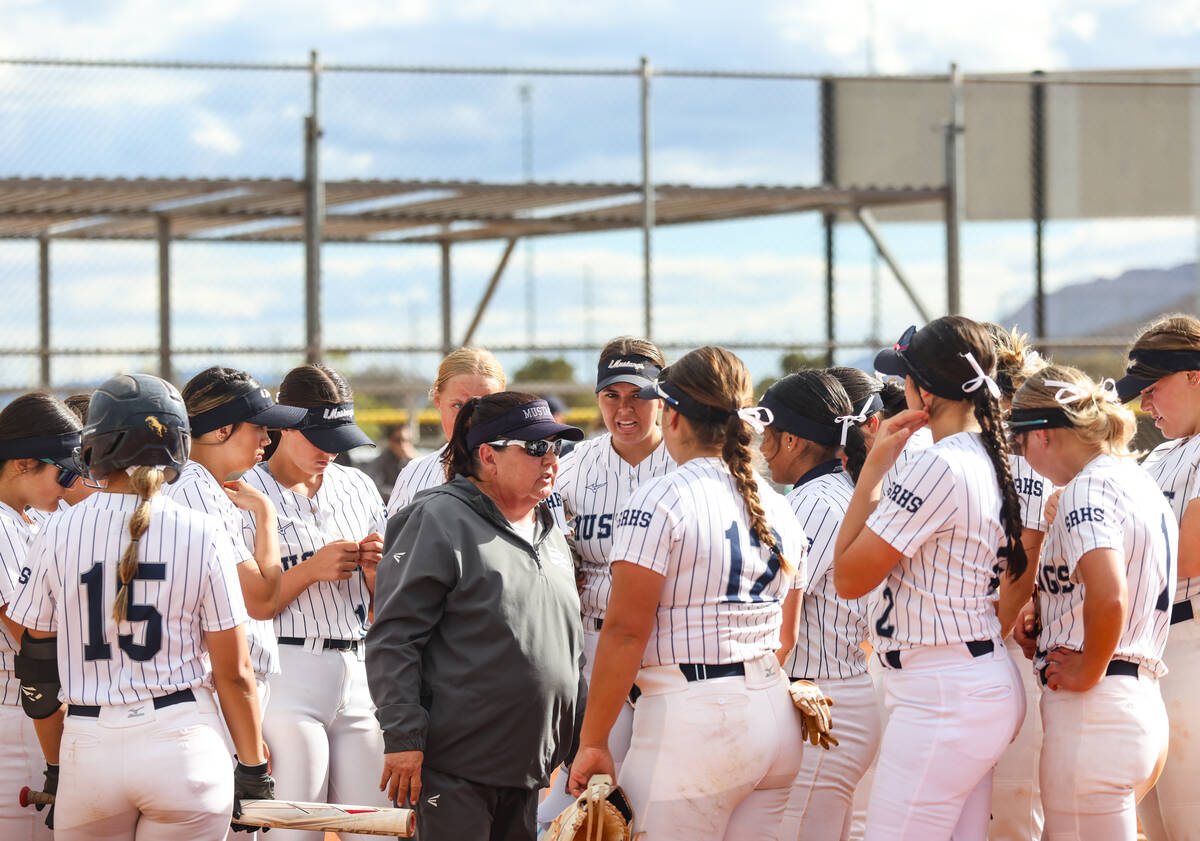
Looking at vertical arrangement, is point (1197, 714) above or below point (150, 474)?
below

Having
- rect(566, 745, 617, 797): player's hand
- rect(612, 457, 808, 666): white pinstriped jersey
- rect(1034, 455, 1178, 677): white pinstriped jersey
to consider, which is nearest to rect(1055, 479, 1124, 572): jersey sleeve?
rect(1034, 455, 1178, 677): white pinstriped jersey

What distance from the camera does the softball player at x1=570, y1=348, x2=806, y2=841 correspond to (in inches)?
123

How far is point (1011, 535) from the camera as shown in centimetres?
341

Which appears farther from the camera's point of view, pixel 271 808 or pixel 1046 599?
pixel 1046 599

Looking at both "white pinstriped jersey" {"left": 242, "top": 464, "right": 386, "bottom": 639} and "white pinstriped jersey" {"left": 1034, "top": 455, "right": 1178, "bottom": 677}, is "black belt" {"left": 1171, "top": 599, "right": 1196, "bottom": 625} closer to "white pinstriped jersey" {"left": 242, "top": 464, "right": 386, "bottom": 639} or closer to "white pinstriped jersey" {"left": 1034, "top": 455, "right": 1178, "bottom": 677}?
"white pinstriped jersey" {"left": 1034, "top": 455, "right": 1178, "bottom": 677}

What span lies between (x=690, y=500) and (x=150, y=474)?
134 centimetres

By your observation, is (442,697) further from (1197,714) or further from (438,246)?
(438,246)

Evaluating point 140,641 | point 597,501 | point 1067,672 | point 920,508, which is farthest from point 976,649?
point 140,641

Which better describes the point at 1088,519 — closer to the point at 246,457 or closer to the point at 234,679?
the point at 234,679

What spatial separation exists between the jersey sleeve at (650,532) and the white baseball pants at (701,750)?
1.00 feet

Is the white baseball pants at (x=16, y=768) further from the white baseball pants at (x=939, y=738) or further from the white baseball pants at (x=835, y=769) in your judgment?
the white baseball pants at (x=939, y=738)

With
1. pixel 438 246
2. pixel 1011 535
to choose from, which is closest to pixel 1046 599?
pixel 1011 535

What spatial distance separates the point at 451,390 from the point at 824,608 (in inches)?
60.7

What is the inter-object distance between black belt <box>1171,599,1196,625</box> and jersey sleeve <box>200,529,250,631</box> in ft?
9.09
